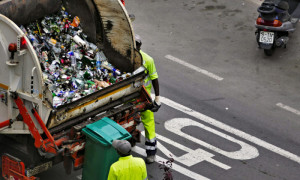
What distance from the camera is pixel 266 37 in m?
12.7

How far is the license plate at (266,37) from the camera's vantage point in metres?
12.6

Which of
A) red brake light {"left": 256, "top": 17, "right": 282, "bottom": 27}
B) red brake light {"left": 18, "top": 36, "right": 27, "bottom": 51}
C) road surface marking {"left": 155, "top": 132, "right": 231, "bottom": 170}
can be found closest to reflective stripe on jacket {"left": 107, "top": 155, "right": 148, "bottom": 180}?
Result: red brake light {"left": 18, "top": 36, "right": 27, "bottom": 51}

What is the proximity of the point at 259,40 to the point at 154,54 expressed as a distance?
194 centimetres

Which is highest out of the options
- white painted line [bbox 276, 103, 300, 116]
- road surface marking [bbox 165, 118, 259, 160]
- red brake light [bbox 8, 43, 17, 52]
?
red brake light [bbox 8, 43, 17, 52]

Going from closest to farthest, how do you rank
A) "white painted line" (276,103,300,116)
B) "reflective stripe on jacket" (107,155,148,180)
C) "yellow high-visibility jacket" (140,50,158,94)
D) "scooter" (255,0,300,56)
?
"reflective stripe on jacket" (107,155,148,180)
"yellow high-visibility jacket" (140,50,158,94)
"white painted line" (276,103,300,116)
"scooter" (255,0,300,56)

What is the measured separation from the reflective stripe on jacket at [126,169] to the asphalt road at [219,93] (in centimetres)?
209

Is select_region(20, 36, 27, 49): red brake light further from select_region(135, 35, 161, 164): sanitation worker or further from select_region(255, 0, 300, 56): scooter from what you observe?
select_region(255, 0, 300, 56): scooter

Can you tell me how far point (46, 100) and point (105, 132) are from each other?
0.81 metres

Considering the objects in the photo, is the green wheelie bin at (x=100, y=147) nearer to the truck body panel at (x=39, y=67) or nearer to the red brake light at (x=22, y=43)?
the truck body panel at (x=39, y=67)

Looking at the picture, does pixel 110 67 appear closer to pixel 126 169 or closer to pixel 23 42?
pixel 23 42

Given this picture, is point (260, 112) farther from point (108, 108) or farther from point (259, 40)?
point (108, 108)

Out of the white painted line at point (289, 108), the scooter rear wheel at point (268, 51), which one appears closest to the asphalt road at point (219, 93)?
the white painted line at point (289, 108)

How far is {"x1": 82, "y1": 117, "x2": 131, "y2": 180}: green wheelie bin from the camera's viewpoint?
8078 millimetres

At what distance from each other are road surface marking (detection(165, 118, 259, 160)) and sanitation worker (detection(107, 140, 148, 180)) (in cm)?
283
